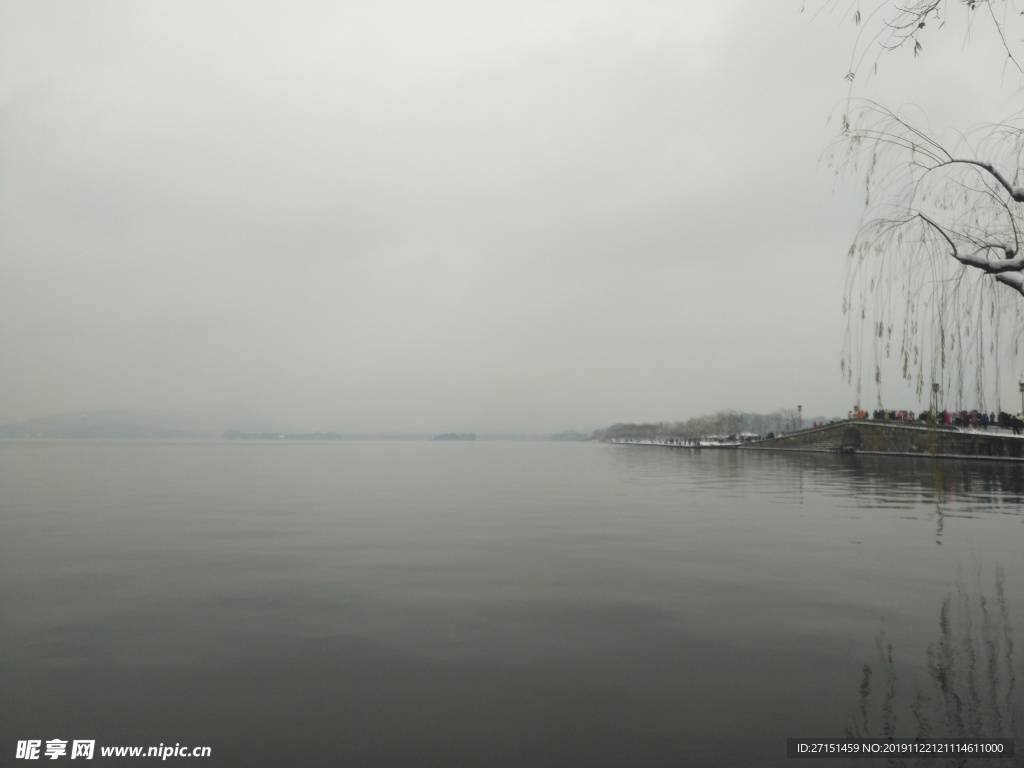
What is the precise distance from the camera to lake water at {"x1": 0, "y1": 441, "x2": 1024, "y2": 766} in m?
5.91

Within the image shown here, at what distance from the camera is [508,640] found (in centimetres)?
858

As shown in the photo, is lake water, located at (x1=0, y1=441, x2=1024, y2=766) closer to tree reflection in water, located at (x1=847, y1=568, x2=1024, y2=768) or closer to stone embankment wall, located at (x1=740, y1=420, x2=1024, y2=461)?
tree reflection in water, located at (x1=847, y1=568, x2=1024, y2=768)

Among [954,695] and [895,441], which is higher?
[895,441]

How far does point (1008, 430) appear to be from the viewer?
58.9 m

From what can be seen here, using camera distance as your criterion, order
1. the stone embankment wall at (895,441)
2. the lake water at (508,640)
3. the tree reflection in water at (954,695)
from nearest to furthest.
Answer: the tree reflection in water at (954,695), the lake water at (508,640), the stone embankment wall at (895,441)

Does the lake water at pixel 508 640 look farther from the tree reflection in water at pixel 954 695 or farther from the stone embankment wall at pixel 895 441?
the stone embankment wall at pixel 895 441

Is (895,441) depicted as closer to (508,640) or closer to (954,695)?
(954,695)

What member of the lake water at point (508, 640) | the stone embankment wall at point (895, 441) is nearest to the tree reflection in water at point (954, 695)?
the lake water at point (508, 640)

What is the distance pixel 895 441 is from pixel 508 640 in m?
96.4

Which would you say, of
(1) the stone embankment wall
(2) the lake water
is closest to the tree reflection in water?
(2) the lake water

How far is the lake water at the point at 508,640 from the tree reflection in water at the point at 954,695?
1.4 inches

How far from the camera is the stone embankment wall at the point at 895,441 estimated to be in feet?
195

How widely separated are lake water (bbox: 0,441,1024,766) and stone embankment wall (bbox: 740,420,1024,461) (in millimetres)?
20913

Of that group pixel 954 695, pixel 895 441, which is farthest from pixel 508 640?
pixel 895 441
